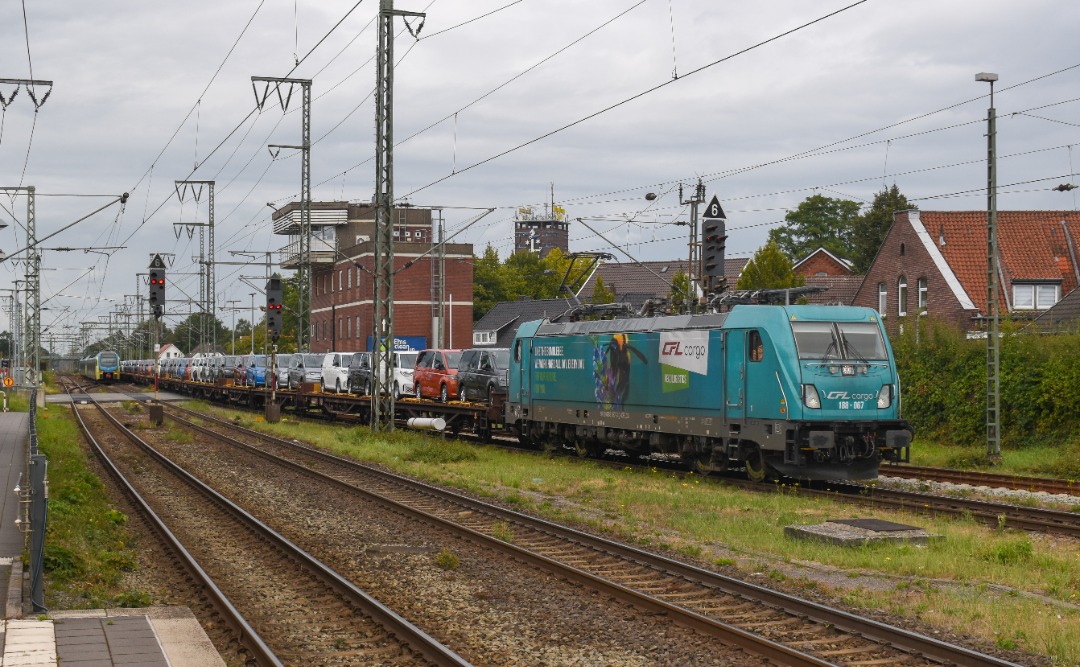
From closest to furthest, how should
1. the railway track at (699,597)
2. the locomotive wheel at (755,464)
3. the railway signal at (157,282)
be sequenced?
the railway track at (699,597) → the locomotive wheel at (755,464) → the railway signal at (157,282)

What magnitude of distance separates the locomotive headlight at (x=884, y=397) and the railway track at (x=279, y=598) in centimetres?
1023

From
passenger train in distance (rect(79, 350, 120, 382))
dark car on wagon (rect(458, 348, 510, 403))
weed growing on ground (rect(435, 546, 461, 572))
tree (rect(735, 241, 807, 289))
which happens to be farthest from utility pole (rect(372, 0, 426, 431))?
passenger train in distance (rect(79, 350, 120, 382))

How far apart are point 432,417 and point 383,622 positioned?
2483 cm

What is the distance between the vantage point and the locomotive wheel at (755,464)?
20391mm

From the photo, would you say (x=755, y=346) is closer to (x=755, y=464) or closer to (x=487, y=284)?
(x=755, y=464)

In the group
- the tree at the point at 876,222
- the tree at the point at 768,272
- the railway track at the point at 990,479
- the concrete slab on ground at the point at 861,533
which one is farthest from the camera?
the tree at the point at 876,222

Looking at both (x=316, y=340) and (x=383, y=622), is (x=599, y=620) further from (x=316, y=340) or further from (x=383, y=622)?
(x=316, y=340)

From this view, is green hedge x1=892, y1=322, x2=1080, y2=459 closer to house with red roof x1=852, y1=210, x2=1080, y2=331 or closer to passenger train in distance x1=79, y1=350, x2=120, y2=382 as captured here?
house with red roof x1=852, y1=210, x2=1080, y2=331

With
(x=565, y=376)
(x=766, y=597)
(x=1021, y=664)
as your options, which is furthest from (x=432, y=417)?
(x=1021, y=664)

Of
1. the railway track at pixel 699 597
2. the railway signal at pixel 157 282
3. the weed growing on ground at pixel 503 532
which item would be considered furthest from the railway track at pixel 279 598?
the railway signal at pixel 157 282

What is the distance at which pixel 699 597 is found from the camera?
11.1 m

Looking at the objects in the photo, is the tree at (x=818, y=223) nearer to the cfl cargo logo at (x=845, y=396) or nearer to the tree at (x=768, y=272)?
the tree at (x=768, y=272)

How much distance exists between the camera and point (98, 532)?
1471cm

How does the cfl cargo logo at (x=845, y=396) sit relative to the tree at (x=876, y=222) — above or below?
below
